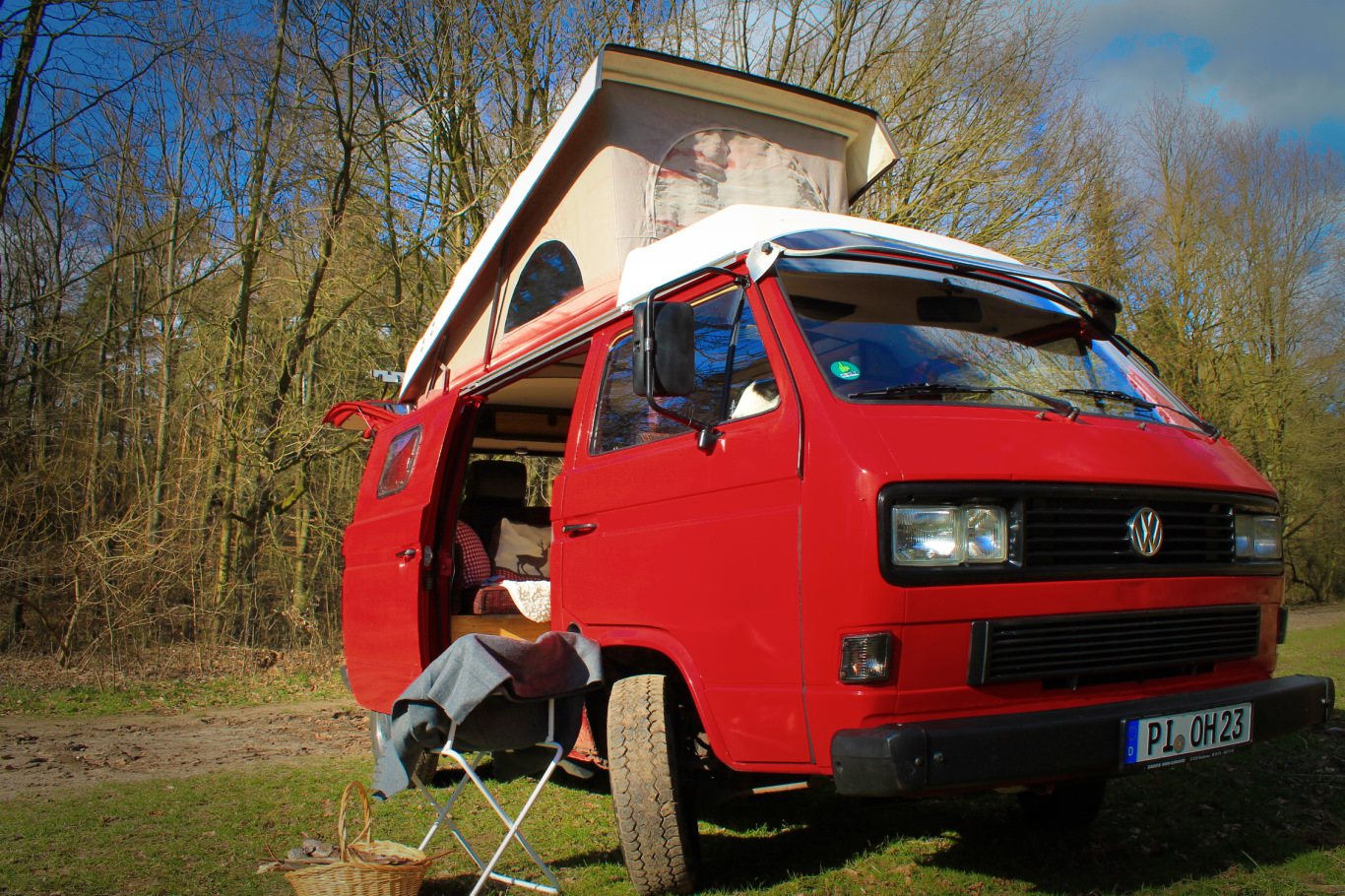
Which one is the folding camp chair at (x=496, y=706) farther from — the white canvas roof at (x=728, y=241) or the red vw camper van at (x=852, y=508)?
the white canvas roof at (x=728, y=241)

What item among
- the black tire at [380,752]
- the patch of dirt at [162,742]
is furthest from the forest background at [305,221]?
the black tire at [380,752]

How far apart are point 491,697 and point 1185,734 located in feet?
8.03

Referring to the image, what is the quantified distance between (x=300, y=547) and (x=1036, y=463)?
15652mm

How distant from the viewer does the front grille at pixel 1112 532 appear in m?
3.29

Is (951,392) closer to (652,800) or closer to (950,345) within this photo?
(950,345)

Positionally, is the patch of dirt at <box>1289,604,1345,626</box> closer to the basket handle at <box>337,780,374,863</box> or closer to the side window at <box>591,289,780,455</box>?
the side window at <box>591,289,780,455</box>

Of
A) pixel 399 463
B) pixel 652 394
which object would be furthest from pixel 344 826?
pixel 399 463

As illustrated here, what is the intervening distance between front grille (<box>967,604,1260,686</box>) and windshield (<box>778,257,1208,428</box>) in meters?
0.78

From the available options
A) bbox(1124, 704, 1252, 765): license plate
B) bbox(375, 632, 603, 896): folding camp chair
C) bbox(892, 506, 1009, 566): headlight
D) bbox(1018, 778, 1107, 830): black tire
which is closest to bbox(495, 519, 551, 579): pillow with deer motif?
bbox(375, 632, 603, 896): folding camp chair

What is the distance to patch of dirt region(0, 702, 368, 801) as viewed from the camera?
7.09 m

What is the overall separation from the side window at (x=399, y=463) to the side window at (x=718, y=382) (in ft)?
8.18

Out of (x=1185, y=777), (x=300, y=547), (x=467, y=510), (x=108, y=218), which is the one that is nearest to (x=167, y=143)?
(x=108, y=218)

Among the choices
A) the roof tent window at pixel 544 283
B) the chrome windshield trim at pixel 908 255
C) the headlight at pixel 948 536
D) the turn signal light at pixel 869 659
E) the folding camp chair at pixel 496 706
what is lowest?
the folding camp chair at pixel 496 706

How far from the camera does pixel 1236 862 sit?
404 cm
